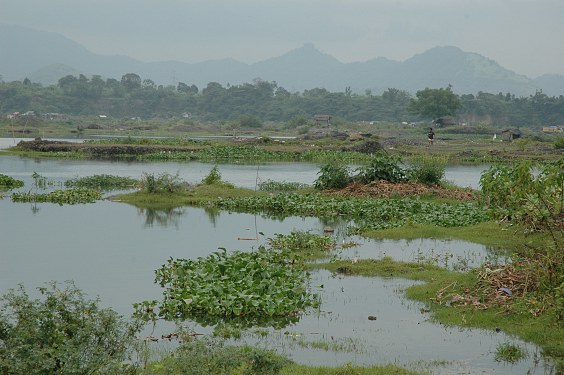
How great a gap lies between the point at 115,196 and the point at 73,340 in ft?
62.2

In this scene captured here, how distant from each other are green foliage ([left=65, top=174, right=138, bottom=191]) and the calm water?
4.13 metres

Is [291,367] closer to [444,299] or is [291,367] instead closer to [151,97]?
[444,299]

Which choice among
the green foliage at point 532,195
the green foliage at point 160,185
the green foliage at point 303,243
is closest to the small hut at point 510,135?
the green foliage at point 160,185

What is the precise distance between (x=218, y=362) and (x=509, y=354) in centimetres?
404

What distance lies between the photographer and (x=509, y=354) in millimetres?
9641

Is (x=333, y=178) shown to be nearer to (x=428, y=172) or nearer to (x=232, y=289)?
(x=428, y=172)

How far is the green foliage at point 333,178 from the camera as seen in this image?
25.8 metres

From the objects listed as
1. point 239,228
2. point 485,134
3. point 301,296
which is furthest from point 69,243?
point 485,134

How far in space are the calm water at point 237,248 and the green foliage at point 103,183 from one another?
4125 mm

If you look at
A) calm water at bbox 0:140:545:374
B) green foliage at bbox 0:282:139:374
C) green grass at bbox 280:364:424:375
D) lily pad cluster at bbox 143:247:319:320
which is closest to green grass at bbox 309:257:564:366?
calm water at bbox 0:140:545:374

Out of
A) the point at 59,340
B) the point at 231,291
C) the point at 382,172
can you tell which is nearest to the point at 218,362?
the point at 59,340

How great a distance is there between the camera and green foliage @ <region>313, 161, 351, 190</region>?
1017 inches

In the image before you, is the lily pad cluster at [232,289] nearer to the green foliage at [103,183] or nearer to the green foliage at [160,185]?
the green foliage at [160,185]

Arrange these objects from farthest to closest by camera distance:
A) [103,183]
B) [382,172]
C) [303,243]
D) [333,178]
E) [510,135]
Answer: [510,135] → [103,183] → [333,178] → [382,172] → [303,243]
